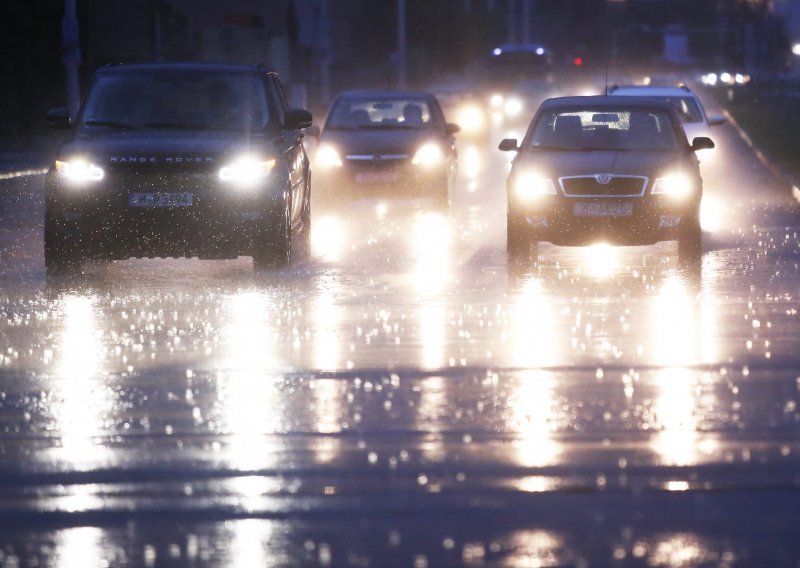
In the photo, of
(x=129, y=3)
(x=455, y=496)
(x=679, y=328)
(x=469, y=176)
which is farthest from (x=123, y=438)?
(x=129, y=3)

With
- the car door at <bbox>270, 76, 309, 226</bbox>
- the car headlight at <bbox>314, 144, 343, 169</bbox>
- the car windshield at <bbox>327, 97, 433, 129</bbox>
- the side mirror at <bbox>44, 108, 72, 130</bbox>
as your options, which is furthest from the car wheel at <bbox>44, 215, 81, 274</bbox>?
the car windshield at <bbox>327, 97, 433, 129</bbox>

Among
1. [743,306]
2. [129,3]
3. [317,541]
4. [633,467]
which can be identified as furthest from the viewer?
[129,3]

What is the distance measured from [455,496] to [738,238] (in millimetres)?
13709

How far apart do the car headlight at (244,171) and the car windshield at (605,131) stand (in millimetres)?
3009

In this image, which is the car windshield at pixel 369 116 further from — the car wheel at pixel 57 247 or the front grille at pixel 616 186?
the car wheel at pixel 57 247

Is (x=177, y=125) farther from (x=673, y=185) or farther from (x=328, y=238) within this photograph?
(x=673, y=185)

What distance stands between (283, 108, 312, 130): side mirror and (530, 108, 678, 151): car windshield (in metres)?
2.22

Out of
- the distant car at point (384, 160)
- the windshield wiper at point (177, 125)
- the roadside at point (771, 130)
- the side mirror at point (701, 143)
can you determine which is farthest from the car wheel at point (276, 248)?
the roadside at point (771, 130)

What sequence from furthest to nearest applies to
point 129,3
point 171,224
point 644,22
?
1. point 644,22
2. point 129,3
3. point 171,224

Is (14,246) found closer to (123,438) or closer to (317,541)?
(123,438)

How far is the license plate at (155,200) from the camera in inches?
661

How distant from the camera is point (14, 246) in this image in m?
20.2

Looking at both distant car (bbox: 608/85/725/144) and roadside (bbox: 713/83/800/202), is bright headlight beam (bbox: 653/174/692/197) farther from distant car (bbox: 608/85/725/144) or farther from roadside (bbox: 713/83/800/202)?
distant car (bbox: 608/85/725/144)

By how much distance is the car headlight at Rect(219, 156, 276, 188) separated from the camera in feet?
55.7
